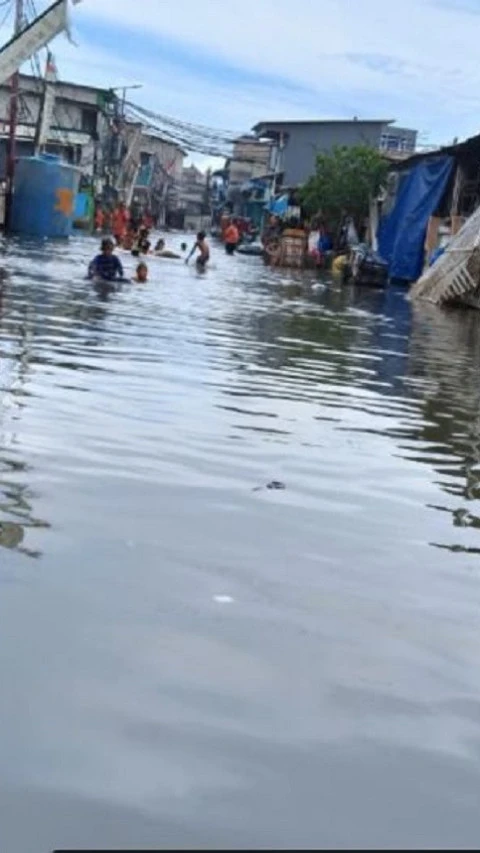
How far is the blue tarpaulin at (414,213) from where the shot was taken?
34094 millimetres

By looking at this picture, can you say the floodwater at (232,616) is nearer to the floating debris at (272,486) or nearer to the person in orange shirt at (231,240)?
the floating debris at (272,486)

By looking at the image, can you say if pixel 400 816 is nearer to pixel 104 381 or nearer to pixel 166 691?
pixel 166 691

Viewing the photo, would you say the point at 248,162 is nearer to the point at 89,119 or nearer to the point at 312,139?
the point at 312,139

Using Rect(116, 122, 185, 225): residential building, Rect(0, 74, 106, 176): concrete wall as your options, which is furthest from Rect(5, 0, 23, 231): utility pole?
Rect(116, 122, 185, 225): residential building

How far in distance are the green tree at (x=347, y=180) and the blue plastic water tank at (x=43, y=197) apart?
31.9 ft

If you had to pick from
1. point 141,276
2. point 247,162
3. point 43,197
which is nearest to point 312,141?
point 247,162

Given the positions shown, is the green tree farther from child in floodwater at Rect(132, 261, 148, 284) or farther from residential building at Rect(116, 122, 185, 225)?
residential building at Rect(116, 122, 185, 225)

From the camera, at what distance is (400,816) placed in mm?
3008

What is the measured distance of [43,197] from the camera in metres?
38.7

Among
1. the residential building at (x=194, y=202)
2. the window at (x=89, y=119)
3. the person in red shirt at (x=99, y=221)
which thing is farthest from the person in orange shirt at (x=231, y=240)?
the residential building at (x=194, y=202)

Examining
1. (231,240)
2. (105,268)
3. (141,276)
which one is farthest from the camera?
(231,240)

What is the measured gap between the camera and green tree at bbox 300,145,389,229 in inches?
1698

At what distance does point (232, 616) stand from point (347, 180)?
134ft

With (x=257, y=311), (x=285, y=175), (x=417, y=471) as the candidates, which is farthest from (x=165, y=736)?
(x=285, y=175)
